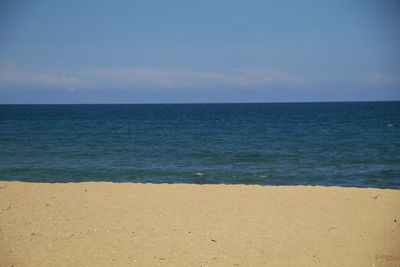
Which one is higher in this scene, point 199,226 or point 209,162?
point 199,226

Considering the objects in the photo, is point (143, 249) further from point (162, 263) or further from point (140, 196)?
point (140, 196)

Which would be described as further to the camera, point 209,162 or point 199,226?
point 209,162

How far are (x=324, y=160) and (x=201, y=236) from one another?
16.0 metres

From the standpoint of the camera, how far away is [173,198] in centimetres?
1123

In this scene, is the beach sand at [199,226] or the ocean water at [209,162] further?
the ocean water at [209,162]

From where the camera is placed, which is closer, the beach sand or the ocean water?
the beach sand

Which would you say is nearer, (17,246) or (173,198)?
(17,246)

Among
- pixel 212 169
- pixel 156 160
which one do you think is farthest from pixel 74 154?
pixel 212 169

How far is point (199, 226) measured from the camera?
8273mm

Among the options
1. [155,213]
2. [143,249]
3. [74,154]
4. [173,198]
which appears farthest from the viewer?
[74,154]

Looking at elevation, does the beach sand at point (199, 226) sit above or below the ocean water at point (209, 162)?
above

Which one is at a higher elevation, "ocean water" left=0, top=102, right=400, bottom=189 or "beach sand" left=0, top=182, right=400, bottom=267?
"beach sand" left=0, top=182, right=400, bottom=267

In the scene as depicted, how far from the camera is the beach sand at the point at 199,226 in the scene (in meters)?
6.40

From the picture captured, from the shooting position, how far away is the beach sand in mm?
6398
